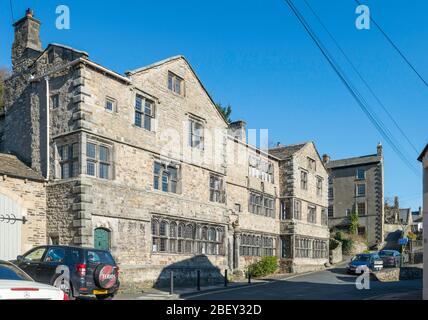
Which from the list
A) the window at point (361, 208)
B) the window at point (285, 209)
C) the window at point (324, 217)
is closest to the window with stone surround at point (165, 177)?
the window at point (285, 209)

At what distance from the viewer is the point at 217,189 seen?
2811 centimetres

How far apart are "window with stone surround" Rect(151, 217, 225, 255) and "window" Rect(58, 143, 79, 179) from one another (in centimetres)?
488

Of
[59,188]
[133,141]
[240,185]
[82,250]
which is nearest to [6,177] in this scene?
[59,188]

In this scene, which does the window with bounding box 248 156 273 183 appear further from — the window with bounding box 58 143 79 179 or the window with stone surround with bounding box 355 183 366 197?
the window with stone surround with bounding box 355 183 366 197

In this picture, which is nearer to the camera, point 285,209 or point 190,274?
point 190,274

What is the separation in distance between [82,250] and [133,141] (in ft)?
30.4

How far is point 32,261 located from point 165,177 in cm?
1099

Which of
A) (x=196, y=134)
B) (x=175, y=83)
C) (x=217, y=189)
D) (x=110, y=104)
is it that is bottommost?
(x=217, y=189)

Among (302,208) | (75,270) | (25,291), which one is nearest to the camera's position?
(25,291)

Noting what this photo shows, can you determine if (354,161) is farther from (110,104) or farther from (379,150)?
(110,104)

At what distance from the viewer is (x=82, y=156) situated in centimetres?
1928

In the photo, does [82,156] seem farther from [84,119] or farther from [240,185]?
[240,185]

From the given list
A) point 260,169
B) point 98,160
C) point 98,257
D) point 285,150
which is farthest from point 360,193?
point 98,257

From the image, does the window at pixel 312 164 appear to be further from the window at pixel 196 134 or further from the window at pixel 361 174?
the window at pixel 361 174
